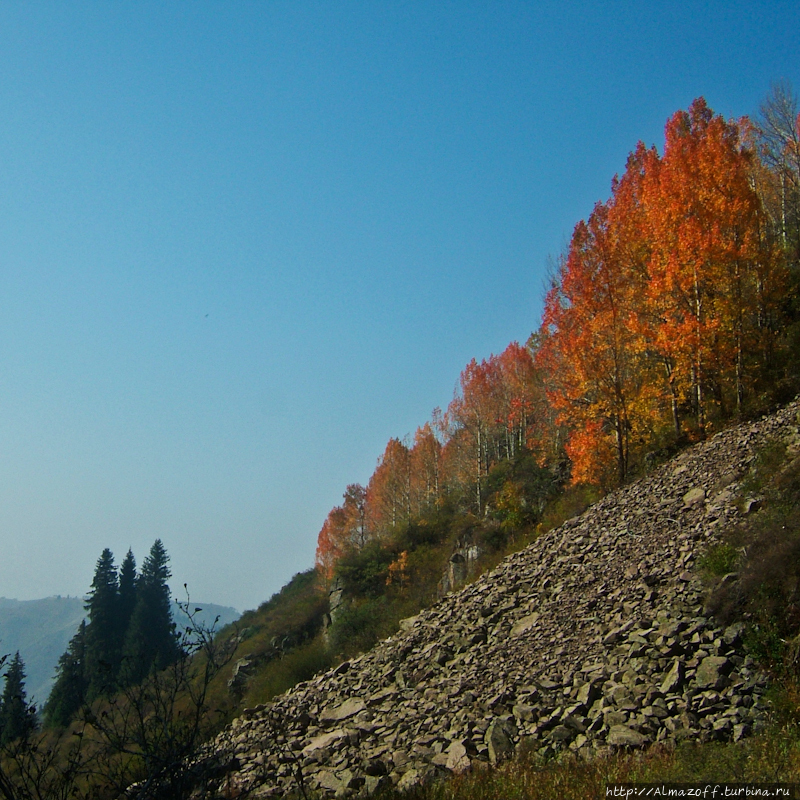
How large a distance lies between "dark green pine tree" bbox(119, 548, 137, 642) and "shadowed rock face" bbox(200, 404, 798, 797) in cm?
4071

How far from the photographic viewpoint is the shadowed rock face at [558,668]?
363 inches

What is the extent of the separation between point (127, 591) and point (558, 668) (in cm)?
5129

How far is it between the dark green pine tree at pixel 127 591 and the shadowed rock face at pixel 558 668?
40708 mm

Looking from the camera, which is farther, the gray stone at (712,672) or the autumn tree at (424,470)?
the autumn tree at (424,470)

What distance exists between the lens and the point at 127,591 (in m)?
54.2

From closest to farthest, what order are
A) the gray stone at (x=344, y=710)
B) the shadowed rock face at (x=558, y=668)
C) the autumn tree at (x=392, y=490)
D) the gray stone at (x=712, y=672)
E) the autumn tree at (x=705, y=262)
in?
the gray stone at (x=712, y=672)
the shadowed rock face at (x=558, y=668)
the gray stone at (x=344, y=710)
the autumn tree at (x=705, y=262)
the autumn tree at (x=392, y=490)

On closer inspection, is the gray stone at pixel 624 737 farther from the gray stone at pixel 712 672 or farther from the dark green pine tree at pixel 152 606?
the dark green pine tree at pixel 152 606

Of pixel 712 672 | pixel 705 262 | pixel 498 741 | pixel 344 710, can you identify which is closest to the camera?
pixel 712 672

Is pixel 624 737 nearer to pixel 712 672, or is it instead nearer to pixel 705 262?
pixel 712 672

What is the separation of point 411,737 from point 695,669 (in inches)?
201

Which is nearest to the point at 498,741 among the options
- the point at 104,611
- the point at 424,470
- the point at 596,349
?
the point at 596,349

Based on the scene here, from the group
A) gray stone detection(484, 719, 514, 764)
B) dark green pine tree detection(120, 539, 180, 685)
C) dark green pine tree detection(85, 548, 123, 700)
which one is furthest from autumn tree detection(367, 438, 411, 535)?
gray stone detection(484, 719, 514, 764)

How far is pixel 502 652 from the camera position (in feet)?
45.3

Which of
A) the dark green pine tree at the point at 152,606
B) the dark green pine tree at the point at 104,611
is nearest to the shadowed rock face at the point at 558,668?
the dark green pine tree at the point at 152,606
